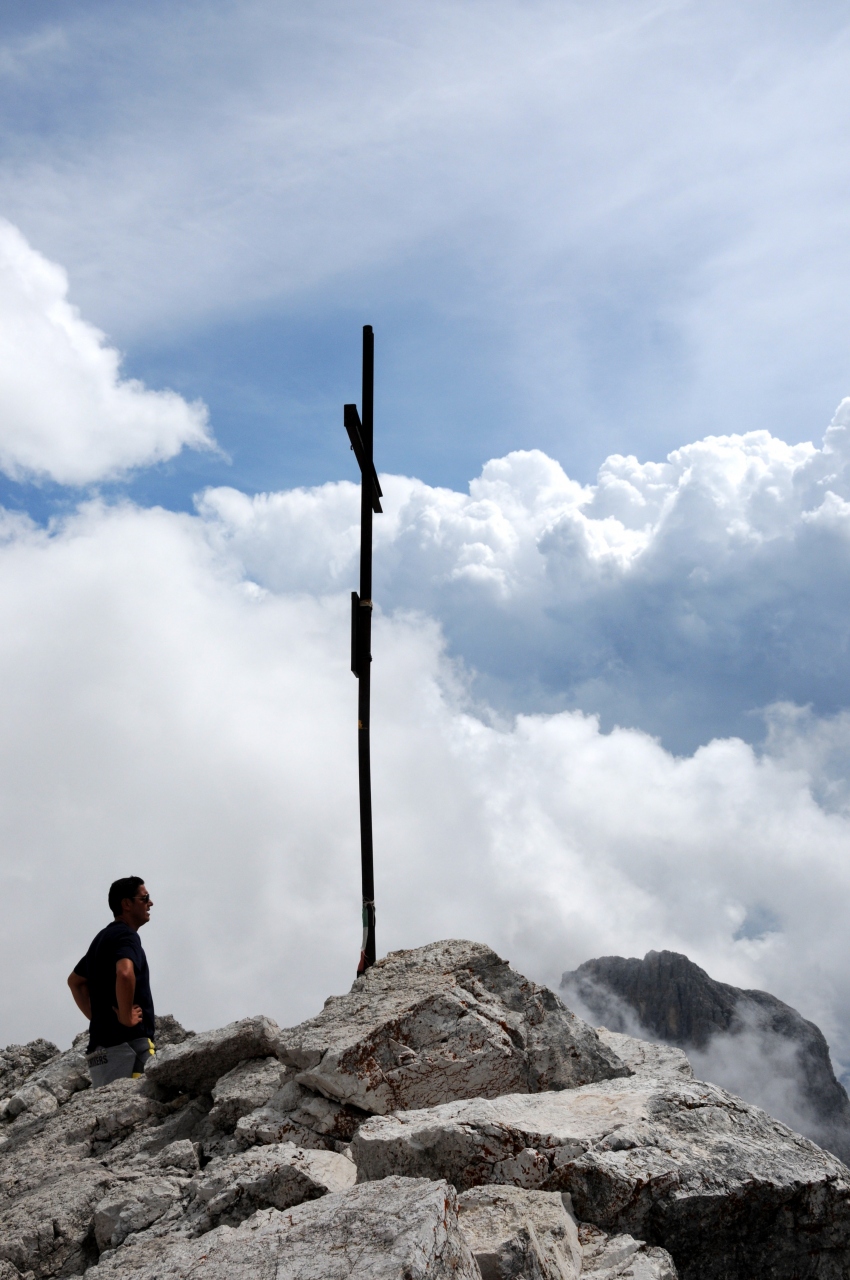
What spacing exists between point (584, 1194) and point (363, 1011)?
257 cm

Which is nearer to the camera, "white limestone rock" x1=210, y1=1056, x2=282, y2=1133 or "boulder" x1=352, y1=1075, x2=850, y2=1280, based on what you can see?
"boulder" x1=352, y1=1075, x2=850, y2=1280

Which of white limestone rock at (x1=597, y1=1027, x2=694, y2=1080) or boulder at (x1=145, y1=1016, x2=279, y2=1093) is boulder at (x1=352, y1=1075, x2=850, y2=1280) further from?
boulder at (x1=145, y1=1016, x2=279, y2=1093)

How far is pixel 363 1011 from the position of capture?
21.6ft

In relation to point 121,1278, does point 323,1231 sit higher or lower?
higher

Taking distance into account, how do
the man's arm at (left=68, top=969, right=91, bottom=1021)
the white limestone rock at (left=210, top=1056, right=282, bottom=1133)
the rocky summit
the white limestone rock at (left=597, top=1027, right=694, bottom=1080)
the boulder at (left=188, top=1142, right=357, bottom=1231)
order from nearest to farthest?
the rocky summit, the boulder at (left=188, top=1142, right=357, bottom=1231), the white limestone rock at (left=210, top=1056, right=282, bottom=1133), the white limestone rock at (left=597, top=1027, right=694, bottom=1080), the man's arm at (left=68, top=969, right=91, bottom=1021)

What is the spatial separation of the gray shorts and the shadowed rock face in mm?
121457

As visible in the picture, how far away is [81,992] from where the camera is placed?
303 inches

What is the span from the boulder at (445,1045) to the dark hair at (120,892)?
203 cm

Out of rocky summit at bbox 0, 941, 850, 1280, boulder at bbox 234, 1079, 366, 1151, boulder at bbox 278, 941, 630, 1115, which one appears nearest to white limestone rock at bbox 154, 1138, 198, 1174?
rocky summit at bbox 0, 941, 850, 1280

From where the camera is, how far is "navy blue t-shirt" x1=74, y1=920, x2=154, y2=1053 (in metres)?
7.29

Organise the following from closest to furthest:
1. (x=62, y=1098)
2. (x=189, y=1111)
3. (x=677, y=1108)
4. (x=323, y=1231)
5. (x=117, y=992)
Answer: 1. (x=323, y=1231)
2. (x=677, y=1108)
3. (x=189, y=1111)
4. (x=117, y=992)
5. (x=62, y=1098)

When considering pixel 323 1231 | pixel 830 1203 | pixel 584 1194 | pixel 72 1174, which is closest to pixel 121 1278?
pixel 323 1231

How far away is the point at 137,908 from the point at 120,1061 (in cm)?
132

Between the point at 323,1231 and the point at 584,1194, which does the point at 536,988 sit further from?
the point at 323,1231
